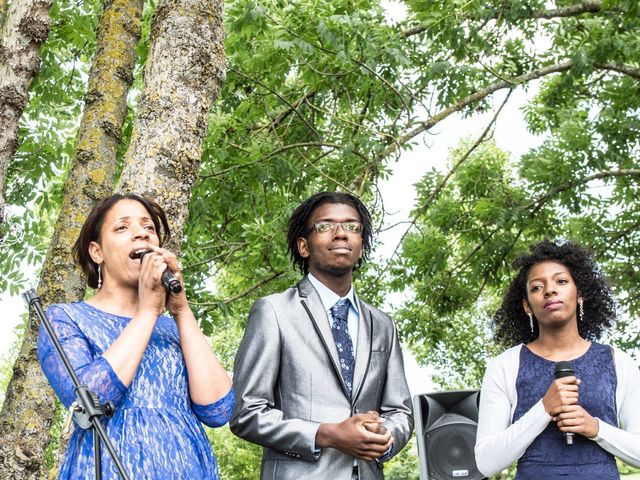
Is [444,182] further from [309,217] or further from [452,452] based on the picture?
[309,217]

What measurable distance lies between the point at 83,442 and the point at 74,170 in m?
3.50

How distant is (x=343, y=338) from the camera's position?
3865 mm

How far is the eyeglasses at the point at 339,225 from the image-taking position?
4.01 metres

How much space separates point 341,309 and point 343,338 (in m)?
0.15

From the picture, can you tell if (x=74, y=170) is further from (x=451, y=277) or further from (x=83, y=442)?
(x=451, y=277)

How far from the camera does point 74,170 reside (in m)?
6.00

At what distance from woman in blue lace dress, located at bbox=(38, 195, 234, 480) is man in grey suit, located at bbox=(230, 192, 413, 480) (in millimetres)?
Result: 493

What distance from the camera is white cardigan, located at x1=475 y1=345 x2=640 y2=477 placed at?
3740 mm

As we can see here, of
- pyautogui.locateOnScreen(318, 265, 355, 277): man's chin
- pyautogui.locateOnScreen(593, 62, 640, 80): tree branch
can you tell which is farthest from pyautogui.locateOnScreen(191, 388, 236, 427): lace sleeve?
pyautogui.locateOnScreen(593, 62, 640, 80): tree branch

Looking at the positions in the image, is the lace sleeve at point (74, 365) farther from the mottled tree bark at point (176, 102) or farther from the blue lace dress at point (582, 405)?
the blue lace dress at point (582, 405)

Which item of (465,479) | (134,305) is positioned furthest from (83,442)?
(465,479)

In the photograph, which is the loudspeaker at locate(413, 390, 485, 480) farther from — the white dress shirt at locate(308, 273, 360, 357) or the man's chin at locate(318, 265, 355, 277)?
the man's chin at locate(318, 265, 355, 277)

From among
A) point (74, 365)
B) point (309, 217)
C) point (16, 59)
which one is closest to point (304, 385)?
point (309, 217)

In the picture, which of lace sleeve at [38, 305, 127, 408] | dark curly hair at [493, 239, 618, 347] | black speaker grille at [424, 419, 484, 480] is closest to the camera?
lace sleeve at [38, 305, 127, 408]
